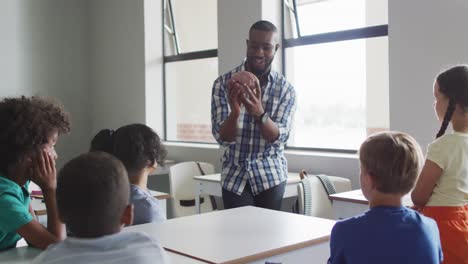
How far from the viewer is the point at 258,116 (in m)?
2.34

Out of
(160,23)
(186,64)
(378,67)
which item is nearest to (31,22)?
(160,23)

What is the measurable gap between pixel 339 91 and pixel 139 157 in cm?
267

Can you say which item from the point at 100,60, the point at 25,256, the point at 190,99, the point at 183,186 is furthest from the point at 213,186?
the point at 100,60

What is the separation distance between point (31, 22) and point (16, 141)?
460cm

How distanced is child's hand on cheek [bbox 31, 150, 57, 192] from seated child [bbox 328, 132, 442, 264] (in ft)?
3.30

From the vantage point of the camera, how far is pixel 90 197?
3.73ft

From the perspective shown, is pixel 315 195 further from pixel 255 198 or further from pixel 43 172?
pixel 43 172

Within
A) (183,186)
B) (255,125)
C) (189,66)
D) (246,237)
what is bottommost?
(183,186)

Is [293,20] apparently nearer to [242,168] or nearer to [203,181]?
[203,181]

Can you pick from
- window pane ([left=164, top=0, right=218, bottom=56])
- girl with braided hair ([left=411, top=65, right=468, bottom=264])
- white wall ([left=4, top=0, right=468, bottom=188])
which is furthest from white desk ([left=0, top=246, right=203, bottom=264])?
window pane ([left=164, top=0, right=218, bottom=56])

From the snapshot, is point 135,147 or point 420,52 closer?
point 135,147

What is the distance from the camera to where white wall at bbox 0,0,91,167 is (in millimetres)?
Answer: 5746

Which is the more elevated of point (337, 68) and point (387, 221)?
point (337, 68)

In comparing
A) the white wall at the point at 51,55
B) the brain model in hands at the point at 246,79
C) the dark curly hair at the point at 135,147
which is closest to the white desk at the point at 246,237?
the dark curly hair at the point at 135,147
